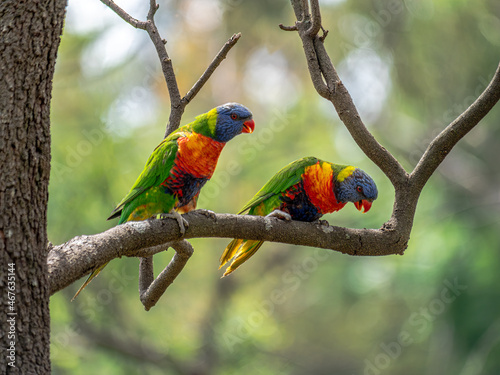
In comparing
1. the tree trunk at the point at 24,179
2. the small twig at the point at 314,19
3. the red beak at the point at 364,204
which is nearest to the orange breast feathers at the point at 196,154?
the small twig at the point at 314,19

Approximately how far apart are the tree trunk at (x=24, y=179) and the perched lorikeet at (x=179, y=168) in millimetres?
1248

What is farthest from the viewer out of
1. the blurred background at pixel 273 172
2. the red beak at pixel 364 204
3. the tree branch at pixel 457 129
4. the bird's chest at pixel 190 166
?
the blurred background at pixel 273 172

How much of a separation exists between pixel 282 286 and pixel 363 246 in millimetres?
8100

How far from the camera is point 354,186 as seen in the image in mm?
3354

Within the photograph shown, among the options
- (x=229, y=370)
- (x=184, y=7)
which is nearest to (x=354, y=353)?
(x=229, y=370)

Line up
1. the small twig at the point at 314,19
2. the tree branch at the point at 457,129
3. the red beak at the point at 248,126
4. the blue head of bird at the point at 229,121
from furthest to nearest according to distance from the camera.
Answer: the red beak at the point at 248,126 → the blue head of bird at the point at 229,121 → the small twig at the point at 314,19 → the tree branch at the point at 457,129

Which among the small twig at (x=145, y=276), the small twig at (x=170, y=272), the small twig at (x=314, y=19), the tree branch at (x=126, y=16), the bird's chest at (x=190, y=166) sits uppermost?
the tree branch at (x=126, y=16)

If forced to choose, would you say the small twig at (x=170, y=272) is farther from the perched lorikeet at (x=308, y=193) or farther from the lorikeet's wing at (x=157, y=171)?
the perched lorikeet at (x=308, y=193)

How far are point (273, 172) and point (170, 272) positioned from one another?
6.31 metres

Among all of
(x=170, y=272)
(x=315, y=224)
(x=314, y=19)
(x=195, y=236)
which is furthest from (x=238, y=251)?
(x=314, y=19)

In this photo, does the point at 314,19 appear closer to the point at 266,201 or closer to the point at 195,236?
the point at 266,201

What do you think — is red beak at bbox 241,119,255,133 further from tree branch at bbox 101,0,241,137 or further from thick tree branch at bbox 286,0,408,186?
thick tree branch at bbox 286,0,408,186

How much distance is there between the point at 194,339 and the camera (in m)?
8.61

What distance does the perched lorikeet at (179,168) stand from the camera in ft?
9.91
